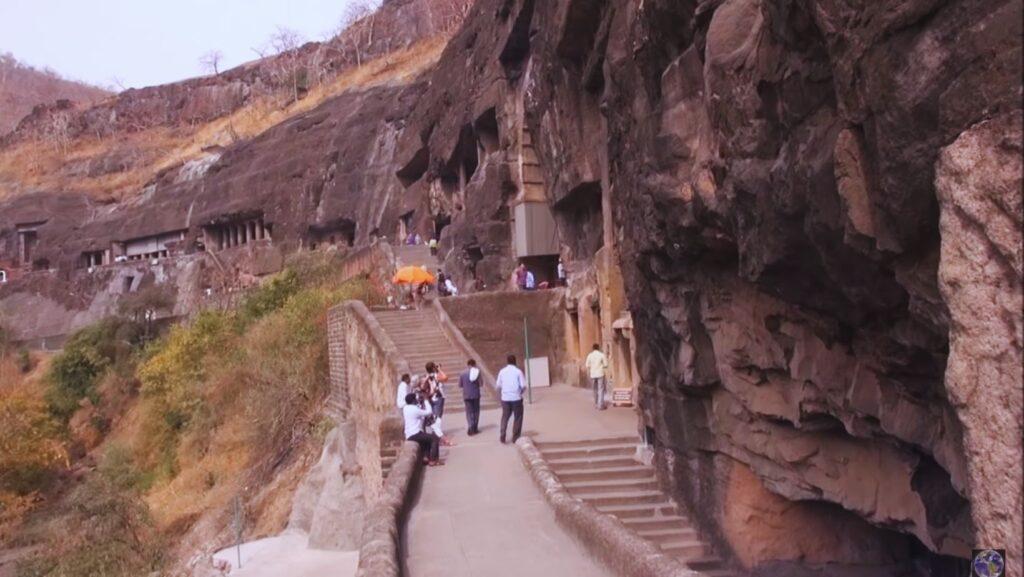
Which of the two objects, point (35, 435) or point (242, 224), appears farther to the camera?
point (242, 224)

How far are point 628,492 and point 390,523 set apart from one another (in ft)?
17.6

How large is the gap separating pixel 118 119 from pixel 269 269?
5636cm

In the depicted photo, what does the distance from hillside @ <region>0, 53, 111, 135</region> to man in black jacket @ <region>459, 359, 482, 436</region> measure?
11832 cm

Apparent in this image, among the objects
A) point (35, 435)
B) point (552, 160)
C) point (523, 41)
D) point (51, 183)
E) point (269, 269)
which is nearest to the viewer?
point (552, 160)

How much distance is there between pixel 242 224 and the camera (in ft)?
171

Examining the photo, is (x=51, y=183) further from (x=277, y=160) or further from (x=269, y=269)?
(x=269, y=269)

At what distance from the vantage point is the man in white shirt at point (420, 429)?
12289mm

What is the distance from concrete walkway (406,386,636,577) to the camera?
8281mm

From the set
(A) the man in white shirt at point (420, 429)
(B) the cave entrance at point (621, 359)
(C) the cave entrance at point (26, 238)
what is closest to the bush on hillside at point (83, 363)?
(C) the cave entrance at point (26, 238)

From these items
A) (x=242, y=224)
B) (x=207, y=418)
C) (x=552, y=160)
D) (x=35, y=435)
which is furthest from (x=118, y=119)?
(x=552, y=160)

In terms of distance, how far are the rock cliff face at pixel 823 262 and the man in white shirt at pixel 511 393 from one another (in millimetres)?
1970

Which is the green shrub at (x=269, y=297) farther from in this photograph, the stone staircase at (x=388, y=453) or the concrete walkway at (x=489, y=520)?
the concrete walkway at (x=489, y=520)

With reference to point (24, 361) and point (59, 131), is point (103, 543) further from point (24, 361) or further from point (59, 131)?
point (59, 131)

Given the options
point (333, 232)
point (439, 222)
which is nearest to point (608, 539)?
point (439, 222)
